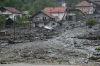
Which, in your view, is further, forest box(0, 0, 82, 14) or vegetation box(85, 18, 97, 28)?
forest box(0, 0, 82, 14)

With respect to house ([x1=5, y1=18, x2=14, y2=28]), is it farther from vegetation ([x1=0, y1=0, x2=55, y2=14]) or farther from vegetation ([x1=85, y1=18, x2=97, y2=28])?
vegetation ([x1=85, y1=18, x2=97, y2=28])

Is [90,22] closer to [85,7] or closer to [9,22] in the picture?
[9,22]

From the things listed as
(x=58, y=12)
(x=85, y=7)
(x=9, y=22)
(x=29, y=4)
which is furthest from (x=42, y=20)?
(x=85, y=7)

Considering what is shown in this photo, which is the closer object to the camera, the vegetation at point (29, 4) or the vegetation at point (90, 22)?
the vegetation at point (90, 22)

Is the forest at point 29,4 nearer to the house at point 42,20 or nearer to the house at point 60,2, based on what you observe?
the house at point 42,20

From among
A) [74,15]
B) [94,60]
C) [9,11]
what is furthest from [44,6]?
[94,60]

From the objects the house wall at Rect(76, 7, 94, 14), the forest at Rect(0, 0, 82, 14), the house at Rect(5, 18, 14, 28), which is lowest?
the house at Rect(5, 18, 14, 28)

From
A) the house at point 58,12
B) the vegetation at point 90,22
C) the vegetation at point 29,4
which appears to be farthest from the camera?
the vegetation at point 29,4

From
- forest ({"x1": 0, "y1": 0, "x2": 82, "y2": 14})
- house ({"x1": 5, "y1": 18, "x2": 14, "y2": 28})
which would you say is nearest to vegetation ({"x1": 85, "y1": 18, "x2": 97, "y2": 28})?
house ({"x1": 5, "y1": 18, "x2": 14, "y2": 28})

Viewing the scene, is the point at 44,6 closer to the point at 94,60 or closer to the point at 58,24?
the point at 58,24

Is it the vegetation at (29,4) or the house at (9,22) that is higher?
the vegetation at (29,4)

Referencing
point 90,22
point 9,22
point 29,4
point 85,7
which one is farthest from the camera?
point 85,7

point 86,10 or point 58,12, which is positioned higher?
point 58,12

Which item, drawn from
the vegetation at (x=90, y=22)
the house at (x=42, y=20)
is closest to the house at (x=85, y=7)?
the house at (x=42, y=20)
